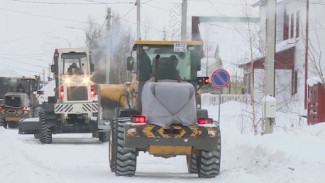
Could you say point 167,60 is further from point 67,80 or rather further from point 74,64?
point 74,64

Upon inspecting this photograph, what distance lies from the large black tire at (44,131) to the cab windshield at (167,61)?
10.1 meters

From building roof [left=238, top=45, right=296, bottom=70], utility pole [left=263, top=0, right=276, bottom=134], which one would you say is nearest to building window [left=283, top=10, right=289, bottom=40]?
building roof [left=238, top=45, right=296, bottom=70]

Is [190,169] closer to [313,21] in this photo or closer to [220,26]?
[313,21]

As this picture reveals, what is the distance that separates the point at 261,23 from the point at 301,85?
7.18 meters

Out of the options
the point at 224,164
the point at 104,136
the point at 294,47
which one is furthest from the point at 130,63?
the point at 294,47

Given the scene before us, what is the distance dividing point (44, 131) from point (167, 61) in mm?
10448

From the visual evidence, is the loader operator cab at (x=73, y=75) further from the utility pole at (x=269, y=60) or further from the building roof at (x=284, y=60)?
the building roof at (x=284, y=60)

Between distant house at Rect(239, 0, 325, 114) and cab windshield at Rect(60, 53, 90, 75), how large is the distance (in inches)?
548

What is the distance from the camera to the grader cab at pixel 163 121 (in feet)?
Answer: 44.2

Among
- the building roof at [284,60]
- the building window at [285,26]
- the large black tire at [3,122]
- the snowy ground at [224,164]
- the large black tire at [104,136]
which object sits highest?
the building window at [285,26]

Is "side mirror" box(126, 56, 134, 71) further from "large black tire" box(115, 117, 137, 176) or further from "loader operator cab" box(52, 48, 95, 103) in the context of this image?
"loader operator cab" box(52, 48, 95, 103)

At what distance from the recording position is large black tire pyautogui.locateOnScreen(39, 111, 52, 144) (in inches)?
953

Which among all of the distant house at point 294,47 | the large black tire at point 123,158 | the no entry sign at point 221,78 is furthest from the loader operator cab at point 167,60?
the distant house at point 294,47

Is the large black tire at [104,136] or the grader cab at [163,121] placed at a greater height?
the grader cab at [163,121]
